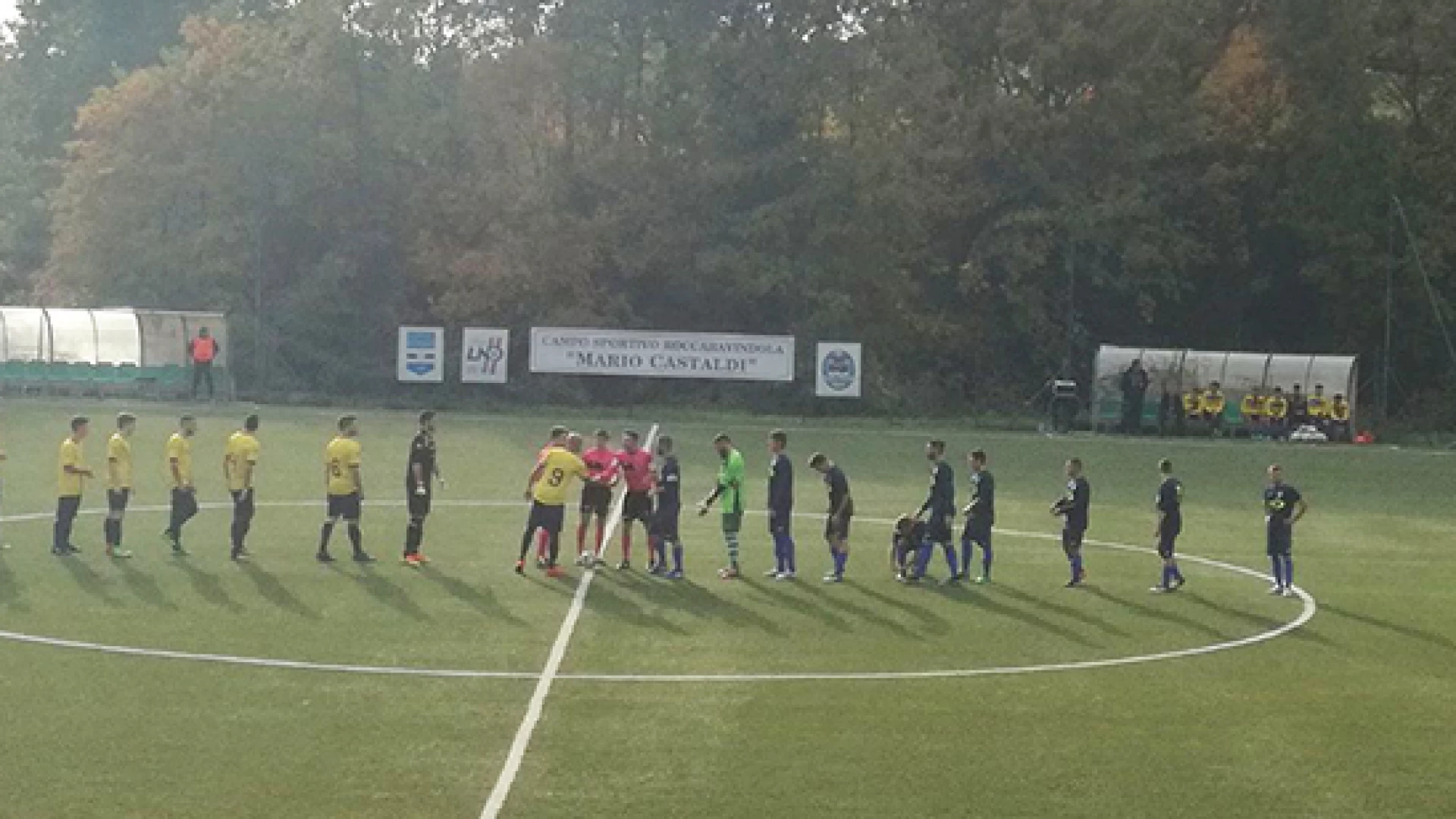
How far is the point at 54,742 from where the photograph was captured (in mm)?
14508

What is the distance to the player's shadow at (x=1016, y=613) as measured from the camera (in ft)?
67.9

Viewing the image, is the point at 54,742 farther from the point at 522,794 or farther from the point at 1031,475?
the point at 1031,475

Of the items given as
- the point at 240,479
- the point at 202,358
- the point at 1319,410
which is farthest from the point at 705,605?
the point at 1319,410

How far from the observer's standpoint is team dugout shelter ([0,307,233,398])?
161 feet

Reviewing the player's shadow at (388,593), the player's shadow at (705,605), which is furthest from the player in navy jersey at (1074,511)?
the player's shadow at (388,593)

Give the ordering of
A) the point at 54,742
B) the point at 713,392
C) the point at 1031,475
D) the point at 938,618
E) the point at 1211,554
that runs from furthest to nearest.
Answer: the point at 713,392 < the point at 1031,475 < the point at 1211,554 < the point at 938,618 < the point at 54,742

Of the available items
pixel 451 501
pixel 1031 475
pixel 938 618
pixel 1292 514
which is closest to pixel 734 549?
pixel 938 618

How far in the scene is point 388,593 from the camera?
22.7 m

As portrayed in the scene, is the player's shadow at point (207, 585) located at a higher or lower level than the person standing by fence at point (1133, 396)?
lower

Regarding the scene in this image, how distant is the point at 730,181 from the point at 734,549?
3469 centimetres

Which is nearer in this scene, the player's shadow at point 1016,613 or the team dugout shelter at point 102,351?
the player's shadow at point 1016,613

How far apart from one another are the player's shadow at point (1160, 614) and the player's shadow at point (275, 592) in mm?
9810

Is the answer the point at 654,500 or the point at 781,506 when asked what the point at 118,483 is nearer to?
the point at 654,500

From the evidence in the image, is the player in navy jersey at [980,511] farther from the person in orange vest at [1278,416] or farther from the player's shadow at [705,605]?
the person in orange vest at [1278,416]
